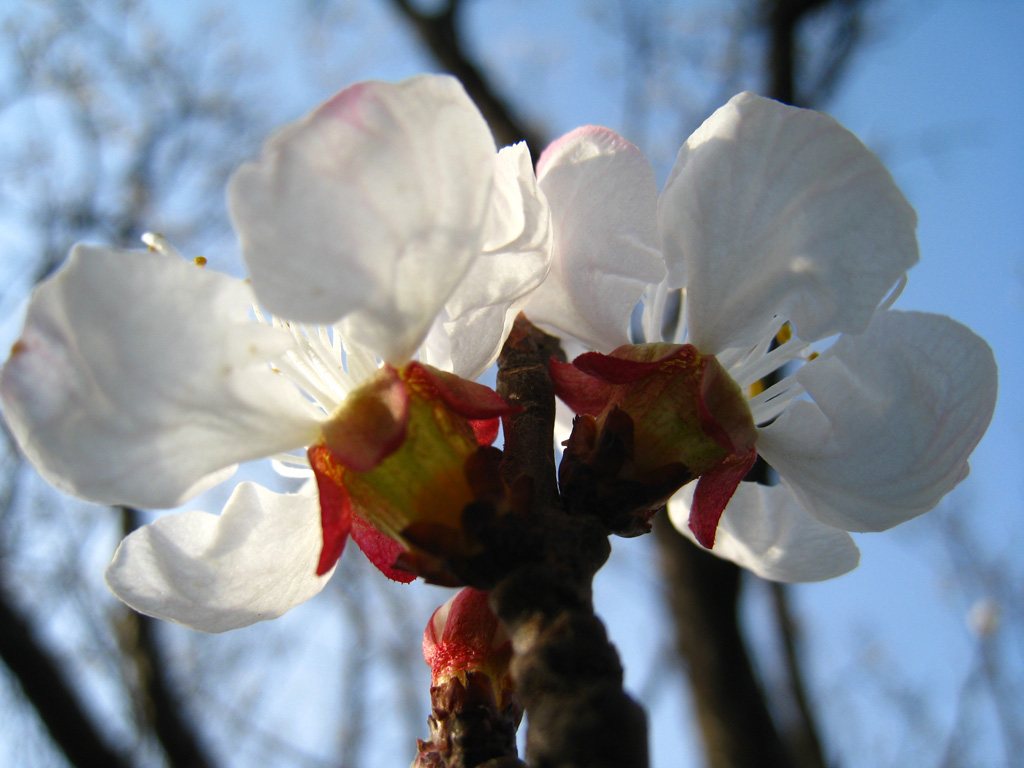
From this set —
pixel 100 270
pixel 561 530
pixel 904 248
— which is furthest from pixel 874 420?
pixel 100 270

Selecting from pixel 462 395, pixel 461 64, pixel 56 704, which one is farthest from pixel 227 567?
pixel 461 64

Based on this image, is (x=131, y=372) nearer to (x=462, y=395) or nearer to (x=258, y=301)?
(x=258, y=301)

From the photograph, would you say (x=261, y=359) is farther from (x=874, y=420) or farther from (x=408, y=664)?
(x=408, y=664)

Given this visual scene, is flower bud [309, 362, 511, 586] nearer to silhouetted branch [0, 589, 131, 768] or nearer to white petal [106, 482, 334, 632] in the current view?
white petal [106, 482, 334, 632]

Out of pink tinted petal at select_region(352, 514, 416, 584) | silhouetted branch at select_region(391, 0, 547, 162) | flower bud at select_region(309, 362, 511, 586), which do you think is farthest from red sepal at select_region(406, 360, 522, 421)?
silhouetted branch at select_region(391, 0, 547, 162)

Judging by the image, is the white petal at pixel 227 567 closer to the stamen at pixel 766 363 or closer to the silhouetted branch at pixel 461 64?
the stamen at pixel 766 363

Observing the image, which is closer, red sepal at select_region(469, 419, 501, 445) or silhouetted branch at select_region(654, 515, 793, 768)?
red sepal at select_region(469, 419, 501, 445)

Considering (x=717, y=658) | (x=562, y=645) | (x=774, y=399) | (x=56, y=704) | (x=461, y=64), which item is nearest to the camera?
(x=562, y=645)
